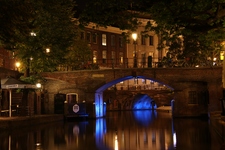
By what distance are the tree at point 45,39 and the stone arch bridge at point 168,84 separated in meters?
3.48

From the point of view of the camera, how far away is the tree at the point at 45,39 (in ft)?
76.4

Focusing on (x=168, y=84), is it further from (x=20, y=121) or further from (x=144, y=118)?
(x=20, y=121)

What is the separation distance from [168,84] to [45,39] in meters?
11.3

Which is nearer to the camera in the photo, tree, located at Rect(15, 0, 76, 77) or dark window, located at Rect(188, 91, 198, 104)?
tree, located at Rect(15, 0, 76, 77)

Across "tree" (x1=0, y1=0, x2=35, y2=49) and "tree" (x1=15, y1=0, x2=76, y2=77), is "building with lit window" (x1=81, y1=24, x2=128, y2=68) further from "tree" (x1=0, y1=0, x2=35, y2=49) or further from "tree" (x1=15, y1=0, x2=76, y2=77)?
"tree" (x1=0, y1=0, x2=35, y2=49)

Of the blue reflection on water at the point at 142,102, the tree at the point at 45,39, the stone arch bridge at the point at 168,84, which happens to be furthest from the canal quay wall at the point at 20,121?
the blue reflection on water at the point at 142,102

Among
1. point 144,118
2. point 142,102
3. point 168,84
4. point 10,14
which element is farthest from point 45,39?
point 142,102

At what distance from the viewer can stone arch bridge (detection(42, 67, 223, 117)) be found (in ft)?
87.6

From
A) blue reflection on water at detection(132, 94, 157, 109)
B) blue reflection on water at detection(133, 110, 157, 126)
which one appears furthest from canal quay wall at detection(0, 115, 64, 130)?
blue reflection on water at detection(132, 94, 157, 109)

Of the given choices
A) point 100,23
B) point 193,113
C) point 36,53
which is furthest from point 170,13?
point 193,113

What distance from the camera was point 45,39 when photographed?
78.6 ft

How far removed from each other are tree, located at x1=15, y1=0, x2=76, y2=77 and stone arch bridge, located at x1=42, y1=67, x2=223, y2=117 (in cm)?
348

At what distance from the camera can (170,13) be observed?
10875mm

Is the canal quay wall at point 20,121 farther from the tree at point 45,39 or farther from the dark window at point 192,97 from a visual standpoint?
the dark window at point 192,97
